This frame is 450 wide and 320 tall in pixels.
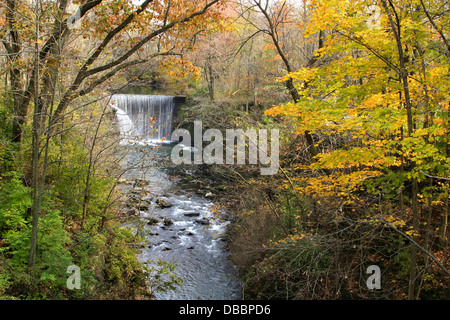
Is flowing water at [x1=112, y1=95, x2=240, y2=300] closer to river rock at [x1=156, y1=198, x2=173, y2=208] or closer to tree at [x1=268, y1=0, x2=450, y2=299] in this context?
river rock at [x1=156, y1=198, x2=173, y2=208]

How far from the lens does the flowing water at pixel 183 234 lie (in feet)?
26.7

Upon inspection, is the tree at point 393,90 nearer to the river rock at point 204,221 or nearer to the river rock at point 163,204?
the river rock at point 204,221

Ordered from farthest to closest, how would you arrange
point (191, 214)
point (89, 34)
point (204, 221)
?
point (191, 214) < point (204, 221) < point (89, 34)

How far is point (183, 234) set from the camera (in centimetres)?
1135

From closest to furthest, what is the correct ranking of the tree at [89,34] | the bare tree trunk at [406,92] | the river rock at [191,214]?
the bare tree trunk at [406,92] → the tree at [89,34] → the river rock at [191,214]

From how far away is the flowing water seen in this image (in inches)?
320

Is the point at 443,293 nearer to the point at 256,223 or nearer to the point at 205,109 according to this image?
the point at 256,223

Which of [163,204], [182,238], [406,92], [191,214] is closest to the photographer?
[406,92]

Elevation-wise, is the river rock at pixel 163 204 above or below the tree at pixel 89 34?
below

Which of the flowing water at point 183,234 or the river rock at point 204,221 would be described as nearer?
the flowing water at point 183,234

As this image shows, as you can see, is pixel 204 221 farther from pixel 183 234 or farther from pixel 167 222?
pixel 167 222

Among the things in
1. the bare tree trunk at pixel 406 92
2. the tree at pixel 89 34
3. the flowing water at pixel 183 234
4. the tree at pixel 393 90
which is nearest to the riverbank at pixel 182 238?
the flowing water at pixel 183 234

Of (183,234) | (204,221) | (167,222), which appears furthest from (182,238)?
(204,221)

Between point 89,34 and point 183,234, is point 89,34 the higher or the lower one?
the higher one
